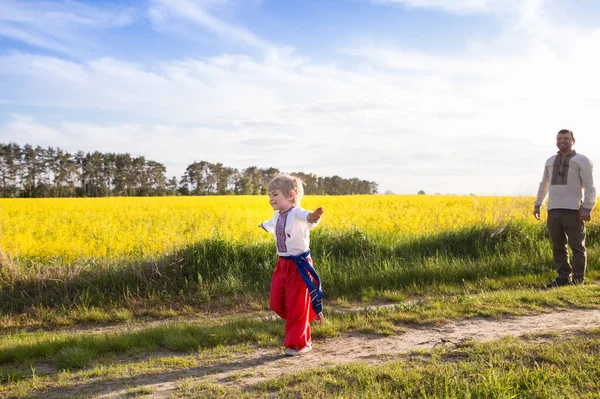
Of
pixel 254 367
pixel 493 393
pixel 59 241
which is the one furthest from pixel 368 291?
pixel 59 241

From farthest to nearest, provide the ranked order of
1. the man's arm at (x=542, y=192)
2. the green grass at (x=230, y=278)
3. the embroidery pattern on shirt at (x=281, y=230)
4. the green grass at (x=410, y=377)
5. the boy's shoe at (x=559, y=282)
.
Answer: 1. the man's arm at (x=542, y=192)
2. the boy's shoe at (x=559, y=282)
3. the green grass at (x=230, y=278)
4. the embroidery pattern on shirt at (x=281, y=230)
5. the green grass at (x=410, y=377)

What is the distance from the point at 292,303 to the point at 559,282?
555 centimetres

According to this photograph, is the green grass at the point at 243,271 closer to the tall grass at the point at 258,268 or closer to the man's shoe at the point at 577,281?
the tall grass at the point at 258,268

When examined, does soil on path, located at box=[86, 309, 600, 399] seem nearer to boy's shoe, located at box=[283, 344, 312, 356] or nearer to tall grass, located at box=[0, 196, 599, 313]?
boy's shoe, located at box=[283, 344, 312, 356]

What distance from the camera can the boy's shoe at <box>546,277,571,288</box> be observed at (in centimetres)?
798

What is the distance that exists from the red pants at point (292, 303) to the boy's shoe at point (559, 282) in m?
5.00

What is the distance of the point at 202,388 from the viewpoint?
3.84 m

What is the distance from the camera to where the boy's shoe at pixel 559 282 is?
7977 millimetres

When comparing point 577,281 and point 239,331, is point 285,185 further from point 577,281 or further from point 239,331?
point 577,281

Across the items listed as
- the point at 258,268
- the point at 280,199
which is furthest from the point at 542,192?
the point at 280,199

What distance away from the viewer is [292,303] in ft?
16.0

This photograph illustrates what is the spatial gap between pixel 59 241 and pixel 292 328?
30.9 ft

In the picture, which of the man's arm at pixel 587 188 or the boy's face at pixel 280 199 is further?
the man's arm at pixel 587 188

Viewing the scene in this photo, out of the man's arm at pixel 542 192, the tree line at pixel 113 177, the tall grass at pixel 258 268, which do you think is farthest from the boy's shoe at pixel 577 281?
the tree line at pixel 113 177
